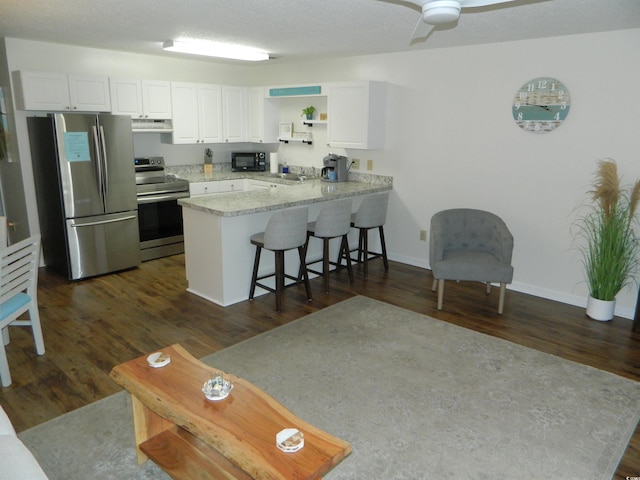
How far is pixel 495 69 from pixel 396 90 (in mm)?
1157

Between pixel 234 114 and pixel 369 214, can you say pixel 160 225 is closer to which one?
pixel 234 114

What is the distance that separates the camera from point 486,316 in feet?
13.9

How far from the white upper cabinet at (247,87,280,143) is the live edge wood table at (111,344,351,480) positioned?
4.70 metres

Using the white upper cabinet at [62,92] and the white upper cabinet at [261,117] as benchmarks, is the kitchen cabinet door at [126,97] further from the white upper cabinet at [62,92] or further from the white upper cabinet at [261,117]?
the white upper cabinet at [261,117]

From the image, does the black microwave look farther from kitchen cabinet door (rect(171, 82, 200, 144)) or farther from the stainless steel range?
the stainless steel range

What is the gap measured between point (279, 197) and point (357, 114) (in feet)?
4.99

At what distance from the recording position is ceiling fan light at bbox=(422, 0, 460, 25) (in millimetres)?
1945

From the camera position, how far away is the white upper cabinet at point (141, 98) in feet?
17.6

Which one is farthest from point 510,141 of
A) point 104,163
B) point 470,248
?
point 104,163

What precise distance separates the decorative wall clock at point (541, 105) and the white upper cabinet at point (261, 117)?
3.36 meters

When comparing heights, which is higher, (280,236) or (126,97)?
(126,97)

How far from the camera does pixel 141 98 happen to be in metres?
5.59

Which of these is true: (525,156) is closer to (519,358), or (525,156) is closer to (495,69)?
(495,69)

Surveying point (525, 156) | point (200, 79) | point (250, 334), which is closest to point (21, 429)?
point (250, 334)
